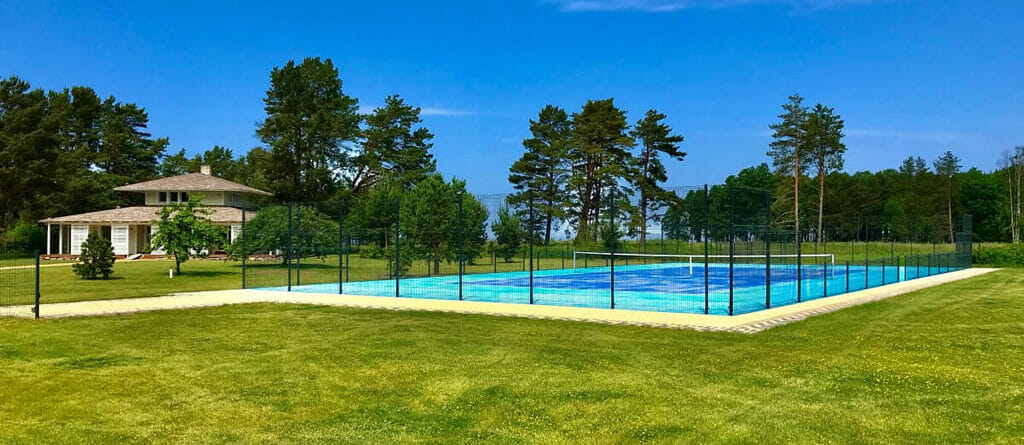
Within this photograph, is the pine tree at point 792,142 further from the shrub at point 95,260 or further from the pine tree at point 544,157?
the shrub at point 95,260

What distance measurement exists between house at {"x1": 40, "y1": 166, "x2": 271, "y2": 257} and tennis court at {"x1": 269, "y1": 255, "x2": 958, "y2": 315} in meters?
22.7

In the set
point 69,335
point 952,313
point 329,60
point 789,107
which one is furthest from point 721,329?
point 329,60

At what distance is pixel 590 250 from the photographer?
2062cm

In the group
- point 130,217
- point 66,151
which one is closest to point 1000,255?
point 130,217

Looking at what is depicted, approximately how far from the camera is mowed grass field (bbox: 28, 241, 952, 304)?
19.1 meters

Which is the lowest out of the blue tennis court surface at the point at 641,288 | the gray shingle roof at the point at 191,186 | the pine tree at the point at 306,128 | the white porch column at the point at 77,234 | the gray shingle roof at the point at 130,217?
the blue tennis court surface at the point at 641,288

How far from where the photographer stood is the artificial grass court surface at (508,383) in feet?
18.2

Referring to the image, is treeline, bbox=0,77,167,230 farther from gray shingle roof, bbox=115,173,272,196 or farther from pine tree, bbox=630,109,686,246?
pine tree, bbox=630,109,686,246

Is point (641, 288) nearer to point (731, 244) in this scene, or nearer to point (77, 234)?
point (731, 244)

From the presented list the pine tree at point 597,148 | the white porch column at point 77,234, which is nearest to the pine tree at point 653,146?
the pine tree at point 597,148

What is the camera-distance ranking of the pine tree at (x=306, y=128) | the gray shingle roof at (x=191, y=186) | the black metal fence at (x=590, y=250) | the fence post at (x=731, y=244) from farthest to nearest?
the pine tree at (x=306, y=128) < the gray shingle roof at (x=191, y=186) < the black metal fence at (x=590, y=250) < the fence post at (x=731, y=244)

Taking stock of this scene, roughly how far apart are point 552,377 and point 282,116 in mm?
47179

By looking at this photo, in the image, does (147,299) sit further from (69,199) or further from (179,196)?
(69,199)

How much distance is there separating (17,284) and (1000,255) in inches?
1544
